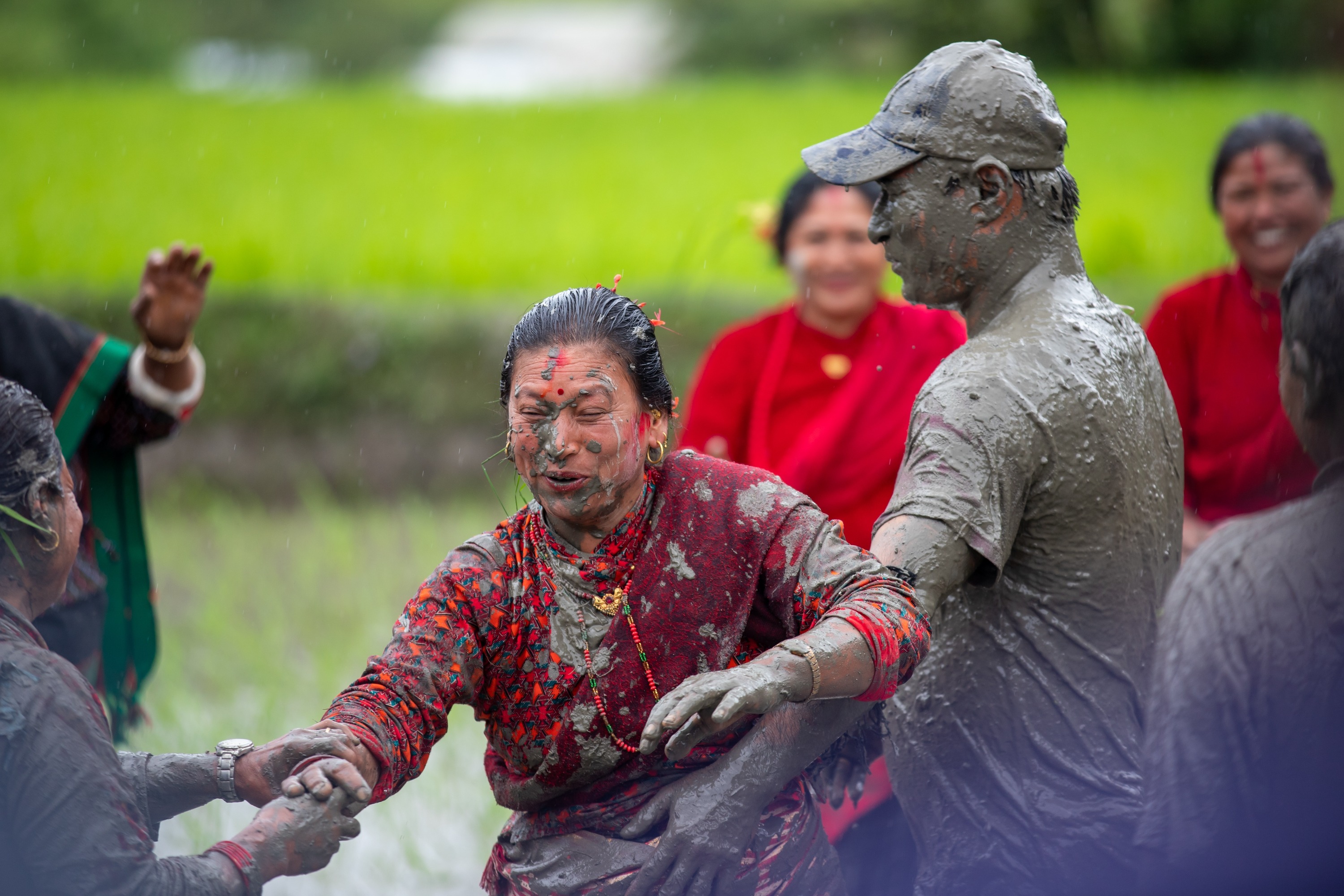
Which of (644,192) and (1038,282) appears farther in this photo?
(644,192)

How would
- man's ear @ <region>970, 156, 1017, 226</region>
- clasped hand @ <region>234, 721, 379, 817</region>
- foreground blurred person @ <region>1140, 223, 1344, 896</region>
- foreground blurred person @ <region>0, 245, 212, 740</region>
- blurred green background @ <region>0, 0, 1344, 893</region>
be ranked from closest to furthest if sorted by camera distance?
foreground blurred person @ <region>1140, 223, 1344, 896</region> < clasped hand @ <region>234, 721, 379, 817</region> < man's ear @ <region>970, 156, 1017, 226</region> < foreground blurred person @ <region>0, 245, 212, 740</region> < blurred green background @ <region>0, 0, 1344, 893</region>

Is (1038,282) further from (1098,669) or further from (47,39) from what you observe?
(47,39)

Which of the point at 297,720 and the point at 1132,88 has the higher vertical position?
the point at 1132,88

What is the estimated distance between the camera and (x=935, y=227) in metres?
2.29

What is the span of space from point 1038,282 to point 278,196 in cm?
1014

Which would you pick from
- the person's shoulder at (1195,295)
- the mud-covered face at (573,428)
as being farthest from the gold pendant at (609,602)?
the person's shoulder at (1195,295)

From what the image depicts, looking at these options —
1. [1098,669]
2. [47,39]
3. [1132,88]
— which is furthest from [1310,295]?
[47,39]

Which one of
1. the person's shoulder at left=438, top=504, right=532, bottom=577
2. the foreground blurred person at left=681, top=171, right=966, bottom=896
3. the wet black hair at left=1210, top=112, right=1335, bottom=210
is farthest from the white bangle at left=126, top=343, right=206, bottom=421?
the wet black hair at left=1210, top=112, right=1335, bottom=210

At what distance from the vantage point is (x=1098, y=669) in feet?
7.25

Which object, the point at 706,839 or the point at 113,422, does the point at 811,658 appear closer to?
the point at 706,839

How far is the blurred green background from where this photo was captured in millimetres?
5375

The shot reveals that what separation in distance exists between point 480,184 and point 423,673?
10609 mm

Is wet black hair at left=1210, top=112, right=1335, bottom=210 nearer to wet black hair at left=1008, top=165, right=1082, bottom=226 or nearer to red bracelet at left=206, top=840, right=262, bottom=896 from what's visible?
wet black hair at left=1008, top=165, right=1082, bottom=226

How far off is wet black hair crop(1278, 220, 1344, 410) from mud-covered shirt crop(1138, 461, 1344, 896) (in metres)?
0.14
